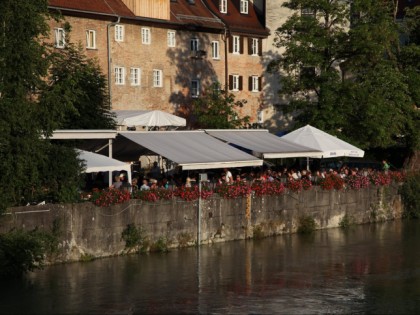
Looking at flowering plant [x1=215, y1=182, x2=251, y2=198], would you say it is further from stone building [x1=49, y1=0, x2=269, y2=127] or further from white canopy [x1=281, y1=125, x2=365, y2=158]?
stone building [x1=49, y1=0, x2=269, y2=127]

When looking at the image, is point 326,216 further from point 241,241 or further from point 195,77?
point 195,77

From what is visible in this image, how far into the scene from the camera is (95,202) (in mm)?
34156

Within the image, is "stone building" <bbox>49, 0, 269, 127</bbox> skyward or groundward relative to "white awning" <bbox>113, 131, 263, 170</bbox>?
skyward

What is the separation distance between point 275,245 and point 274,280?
782 centimetres

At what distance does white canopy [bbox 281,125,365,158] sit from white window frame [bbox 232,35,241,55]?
20755mm

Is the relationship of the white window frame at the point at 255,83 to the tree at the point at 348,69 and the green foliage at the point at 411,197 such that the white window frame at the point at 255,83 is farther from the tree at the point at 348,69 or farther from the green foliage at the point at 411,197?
the green foliage at the point at 411,197

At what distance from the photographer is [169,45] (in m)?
64.4

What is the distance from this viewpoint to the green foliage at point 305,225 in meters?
43.5

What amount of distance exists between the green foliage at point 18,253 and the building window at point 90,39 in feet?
93.7

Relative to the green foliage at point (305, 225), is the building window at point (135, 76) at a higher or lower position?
higher

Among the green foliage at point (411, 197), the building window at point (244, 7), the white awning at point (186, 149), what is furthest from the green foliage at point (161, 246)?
the building window at point (244, 7)

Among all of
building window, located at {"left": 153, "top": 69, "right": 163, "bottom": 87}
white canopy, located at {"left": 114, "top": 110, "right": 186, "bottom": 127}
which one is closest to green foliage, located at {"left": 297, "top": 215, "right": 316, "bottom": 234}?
white canopy, located at {"left": 114, "top": 110, "right": 186, "bottom": 127}

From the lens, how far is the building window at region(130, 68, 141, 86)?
202 ft

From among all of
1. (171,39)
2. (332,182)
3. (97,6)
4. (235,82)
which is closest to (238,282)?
(332,182)
